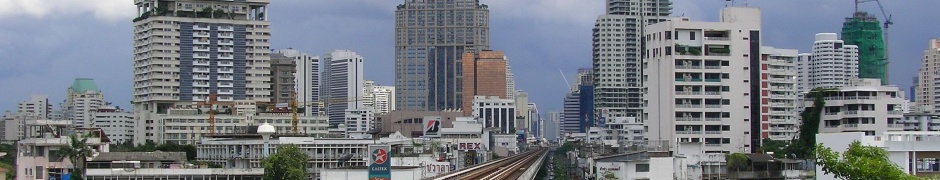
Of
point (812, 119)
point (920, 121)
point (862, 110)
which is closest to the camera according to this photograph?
point (862, 110)

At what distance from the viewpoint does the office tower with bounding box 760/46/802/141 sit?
104 m

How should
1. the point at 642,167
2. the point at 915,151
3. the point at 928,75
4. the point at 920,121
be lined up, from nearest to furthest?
the point at 915,151, the point at 642,167, the point at 920,121, the point at 928,75

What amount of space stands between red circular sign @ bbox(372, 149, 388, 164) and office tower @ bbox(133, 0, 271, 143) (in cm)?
9356

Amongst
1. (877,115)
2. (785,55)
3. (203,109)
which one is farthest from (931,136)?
(203,109)

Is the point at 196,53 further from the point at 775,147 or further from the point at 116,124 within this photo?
the point at 775,147

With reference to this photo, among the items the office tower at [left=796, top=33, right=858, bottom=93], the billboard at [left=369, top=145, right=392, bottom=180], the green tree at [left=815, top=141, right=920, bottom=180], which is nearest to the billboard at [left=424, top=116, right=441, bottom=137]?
the office tower at [left=796, top=33, right=858, bottom=93]

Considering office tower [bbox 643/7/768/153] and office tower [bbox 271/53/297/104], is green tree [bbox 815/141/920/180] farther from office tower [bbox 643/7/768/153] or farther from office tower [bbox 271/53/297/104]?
office tower [bbox 271/53/297/104]

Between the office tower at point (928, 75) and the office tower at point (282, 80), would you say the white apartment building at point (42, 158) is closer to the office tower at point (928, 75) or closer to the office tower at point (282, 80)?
the office tower at point (282, 80)

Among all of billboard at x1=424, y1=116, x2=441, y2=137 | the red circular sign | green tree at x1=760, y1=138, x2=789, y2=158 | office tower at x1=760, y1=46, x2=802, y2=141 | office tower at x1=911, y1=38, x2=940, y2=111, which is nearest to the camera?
the red circular sign

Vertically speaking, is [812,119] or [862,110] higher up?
[862,110]

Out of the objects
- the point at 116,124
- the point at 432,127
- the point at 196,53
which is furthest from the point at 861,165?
the point at 116,124

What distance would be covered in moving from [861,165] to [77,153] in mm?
42530

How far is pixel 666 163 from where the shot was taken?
6800 cm

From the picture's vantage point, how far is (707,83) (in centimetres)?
8575
